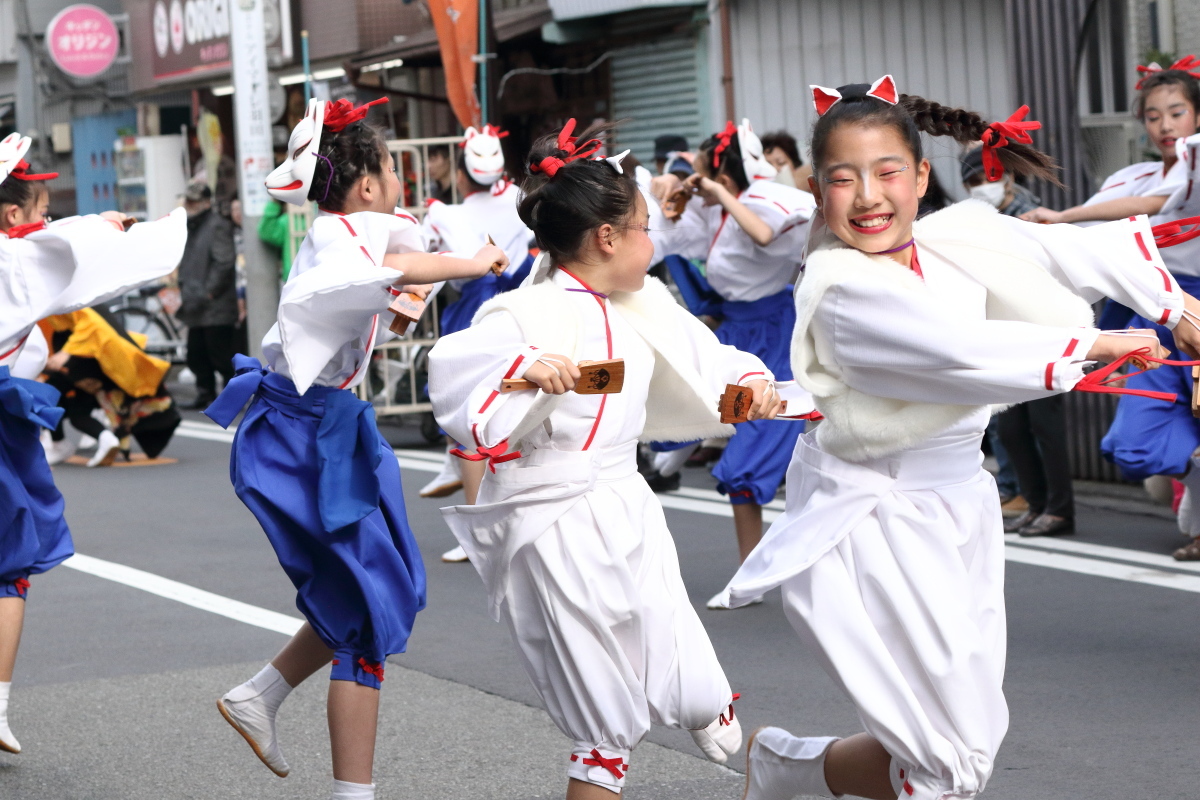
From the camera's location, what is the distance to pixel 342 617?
13.3ft

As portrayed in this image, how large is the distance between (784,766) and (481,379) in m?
1.11

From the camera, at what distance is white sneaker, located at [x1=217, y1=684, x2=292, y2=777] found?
14.2ft

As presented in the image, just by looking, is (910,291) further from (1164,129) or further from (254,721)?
(1164,129)

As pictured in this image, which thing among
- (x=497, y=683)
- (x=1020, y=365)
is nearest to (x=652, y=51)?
(x=497, y=683)

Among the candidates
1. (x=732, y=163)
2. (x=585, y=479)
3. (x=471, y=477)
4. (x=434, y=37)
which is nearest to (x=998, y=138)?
(x=585, y=479)

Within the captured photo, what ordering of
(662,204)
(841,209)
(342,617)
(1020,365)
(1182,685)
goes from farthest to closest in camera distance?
(662,204) → (1182,685) → (342,617) → (841,209) → (1020,365)

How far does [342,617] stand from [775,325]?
323 centimetres

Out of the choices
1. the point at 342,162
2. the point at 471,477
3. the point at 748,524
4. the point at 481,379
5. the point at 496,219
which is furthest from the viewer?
the point at 496,219

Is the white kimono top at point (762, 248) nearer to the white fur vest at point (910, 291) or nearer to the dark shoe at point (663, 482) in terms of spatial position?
the dark shoe at point (663, 482)

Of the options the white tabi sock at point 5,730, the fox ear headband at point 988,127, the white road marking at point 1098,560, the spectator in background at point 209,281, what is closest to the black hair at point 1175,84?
the white road marking at point 1098,560

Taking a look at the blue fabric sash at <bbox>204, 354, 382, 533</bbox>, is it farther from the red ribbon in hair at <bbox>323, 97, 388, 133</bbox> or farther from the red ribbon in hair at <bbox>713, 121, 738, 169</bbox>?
the red ribbon in hair at <bbox>713, 121, 738, 169</bbox>

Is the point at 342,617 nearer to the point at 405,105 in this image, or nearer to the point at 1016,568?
the point at 1016,568

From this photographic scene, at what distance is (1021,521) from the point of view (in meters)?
7.89

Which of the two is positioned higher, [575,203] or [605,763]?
[575,203]
